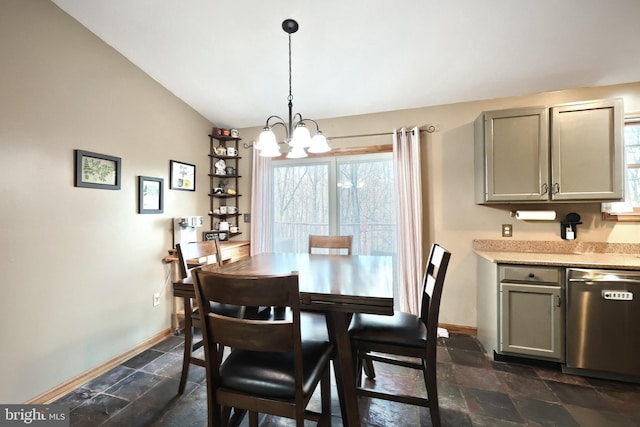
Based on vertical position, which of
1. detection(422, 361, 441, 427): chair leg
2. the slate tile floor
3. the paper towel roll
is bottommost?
the slate tile floor

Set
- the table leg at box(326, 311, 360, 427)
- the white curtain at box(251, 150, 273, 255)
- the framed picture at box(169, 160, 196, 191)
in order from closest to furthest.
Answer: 1. the table leg at box(326, 311, 360, 427)
2. the framed picture at box(169, 160, 196, 191)
3. the white curtain at box(251, 150, 273, 255)

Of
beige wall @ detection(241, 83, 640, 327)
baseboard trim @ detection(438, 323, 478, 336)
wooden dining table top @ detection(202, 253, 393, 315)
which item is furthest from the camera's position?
baseboard trim @ detection(438, 323, 478, 336)

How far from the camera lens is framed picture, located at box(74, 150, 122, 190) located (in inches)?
81.1

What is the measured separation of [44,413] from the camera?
175 cm

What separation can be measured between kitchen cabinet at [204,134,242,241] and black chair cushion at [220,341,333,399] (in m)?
2.39

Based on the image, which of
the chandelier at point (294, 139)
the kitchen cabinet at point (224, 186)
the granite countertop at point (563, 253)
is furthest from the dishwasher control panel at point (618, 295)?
the kitchen cabinet at point (224, 186)

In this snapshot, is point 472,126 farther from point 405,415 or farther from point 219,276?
point 219,276

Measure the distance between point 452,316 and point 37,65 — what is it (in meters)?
3.99

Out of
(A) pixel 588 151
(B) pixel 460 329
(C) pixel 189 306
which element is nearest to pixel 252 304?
(C) pixel 189 306

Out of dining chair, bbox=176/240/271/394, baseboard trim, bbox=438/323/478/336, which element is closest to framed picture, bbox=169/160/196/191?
dining chair, bbox=176/240/271/394

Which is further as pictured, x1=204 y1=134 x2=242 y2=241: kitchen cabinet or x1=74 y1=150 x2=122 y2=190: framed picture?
x1=204 y1=134 x2=242 y2=241: kitchen cabinet

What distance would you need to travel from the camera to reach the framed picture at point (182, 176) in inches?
114

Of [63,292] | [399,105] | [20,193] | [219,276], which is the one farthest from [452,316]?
[20,193]

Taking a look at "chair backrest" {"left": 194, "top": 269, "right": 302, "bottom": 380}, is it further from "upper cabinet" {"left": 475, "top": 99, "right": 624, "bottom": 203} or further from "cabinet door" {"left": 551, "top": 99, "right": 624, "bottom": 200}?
"cabinet door" {"left": 551, "top": 99, "right": 624, "bottom": 200}
